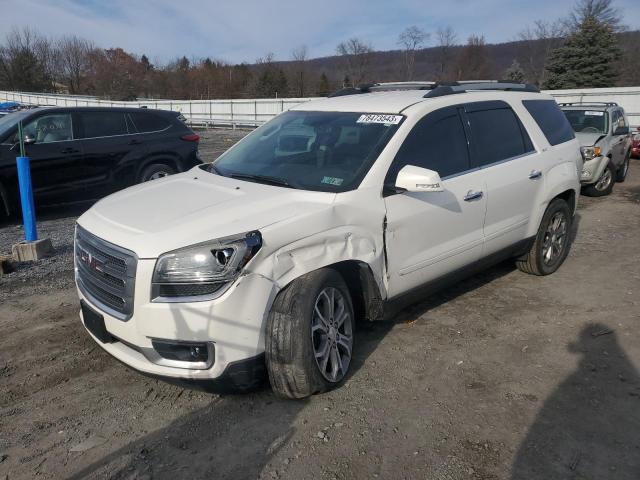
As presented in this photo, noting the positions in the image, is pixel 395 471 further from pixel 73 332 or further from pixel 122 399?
pixel 73 332

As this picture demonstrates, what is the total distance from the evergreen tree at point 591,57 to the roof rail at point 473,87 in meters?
→ 37.9

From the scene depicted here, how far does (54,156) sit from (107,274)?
5388 millimetres

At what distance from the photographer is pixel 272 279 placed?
2.88m

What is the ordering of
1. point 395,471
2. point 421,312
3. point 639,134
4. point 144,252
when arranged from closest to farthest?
point 395,471, point 144,252, point 421,312, point 639,134

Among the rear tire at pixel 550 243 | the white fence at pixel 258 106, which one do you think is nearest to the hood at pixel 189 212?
the rear tire at pixel 550 243

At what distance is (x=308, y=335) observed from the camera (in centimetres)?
295

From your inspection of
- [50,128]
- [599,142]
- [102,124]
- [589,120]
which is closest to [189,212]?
[50,128]

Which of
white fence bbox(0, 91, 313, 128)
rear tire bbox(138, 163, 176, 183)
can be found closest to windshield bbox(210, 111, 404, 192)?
rear tire bbox(138, 163, 176, 183)

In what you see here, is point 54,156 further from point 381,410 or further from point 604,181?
point 604,181

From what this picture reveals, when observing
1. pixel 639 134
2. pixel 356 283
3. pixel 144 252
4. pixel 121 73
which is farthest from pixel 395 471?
pixel 121 73

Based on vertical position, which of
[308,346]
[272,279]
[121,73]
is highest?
[121,73]

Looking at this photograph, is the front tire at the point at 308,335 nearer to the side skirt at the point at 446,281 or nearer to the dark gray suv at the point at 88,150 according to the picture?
the side skirt at the point at 446,281

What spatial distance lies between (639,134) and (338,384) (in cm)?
1657

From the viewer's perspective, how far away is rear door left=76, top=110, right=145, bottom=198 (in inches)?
308
